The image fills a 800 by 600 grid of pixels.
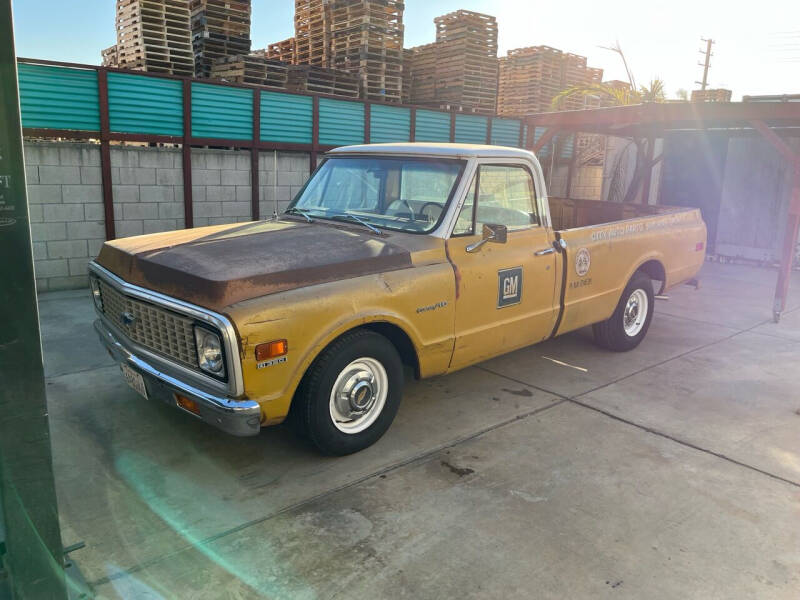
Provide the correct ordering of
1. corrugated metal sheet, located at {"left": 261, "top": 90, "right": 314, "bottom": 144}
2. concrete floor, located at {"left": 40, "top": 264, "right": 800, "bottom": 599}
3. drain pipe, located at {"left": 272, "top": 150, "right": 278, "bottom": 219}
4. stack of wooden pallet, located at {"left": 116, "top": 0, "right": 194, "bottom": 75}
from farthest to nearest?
drain pipe, located at {"left": 272, "top": 150, "right": 278, "bottom": 219} → corrugated metal sheet, located at {"left": 261, "top": 90, "right": 314, "bottom": 144} → stack of wooden pallet, located at {"left": 116, "top": 0, "right": 194, "bottom": 75} → concrete floor, located at {"left": 40, "top": 264, "right": 800, "bottom": 599}

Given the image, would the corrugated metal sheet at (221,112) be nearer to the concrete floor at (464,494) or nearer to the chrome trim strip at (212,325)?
the concrete floor at (464,494)

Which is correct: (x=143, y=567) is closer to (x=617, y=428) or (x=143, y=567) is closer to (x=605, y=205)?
(x=617, y=428)

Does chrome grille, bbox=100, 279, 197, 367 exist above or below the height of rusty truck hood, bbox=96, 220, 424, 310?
below

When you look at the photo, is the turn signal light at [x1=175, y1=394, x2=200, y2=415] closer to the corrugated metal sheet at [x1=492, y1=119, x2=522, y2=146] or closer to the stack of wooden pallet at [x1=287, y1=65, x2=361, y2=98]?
the stack of wooden pallet at [x1=287, y1=65, x2=361, y2=98]

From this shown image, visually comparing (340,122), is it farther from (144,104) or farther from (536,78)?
(536,78)

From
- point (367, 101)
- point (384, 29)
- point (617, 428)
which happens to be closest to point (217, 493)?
point (617, 428)

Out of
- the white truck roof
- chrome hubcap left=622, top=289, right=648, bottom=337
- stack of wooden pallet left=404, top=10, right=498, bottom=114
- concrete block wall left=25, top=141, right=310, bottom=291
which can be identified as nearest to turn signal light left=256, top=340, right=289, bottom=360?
the white truck roof

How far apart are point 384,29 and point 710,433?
10083 mm

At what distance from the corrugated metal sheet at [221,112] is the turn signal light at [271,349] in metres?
6.92

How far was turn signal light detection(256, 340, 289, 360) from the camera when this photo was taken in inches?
127

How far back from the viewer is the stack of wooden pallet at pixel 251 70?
33.7ft

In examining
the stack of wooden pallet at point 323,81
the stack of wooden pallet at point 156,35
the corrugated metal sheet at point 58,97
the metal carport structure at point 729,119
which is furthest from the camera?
the stack of wooden pallet at point 323,81

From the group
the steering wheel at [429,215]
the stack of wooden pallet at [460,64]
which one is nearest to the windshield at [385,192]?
the steering wheel at [429,215]

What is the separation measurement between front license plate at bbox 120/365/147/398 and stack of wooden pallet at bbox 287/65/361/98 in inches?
309
